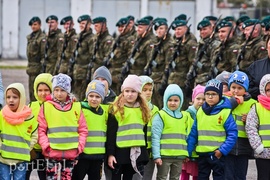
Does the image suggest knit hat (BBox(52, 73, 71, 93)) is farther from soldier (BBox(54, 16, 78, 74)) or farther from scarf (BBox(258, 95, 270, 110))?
soldier (BBox(54, 16, 78, 74))

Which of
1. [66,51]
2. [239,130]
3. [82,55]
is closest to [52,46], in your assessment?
[66,51]

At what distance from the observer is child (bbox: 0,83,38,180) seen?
7309mm

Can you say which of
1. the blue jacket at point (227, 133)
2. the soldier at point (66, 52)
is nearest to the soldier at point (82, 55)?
the soldier at point (66, 52)

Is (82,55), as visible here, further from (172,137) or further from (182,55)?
(172,137)

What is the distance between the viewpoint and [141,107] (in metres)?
7.67

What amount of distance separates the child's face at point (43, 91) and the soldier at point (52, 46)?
710 cm

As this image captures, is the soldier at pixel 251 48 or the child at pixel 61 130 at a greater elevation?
the soldier at pixel 251 48

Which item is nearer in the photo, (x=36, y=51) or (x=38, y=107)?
(x=38, y=107)

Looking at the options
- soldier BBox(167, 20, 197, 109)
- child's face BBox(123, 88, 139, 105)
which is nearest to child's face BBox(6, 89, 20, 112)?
child's face BBox(123, 88, 139, 105)

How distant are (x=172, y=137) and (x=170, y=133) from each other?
46 mm

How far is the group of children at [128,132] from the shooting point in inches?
291

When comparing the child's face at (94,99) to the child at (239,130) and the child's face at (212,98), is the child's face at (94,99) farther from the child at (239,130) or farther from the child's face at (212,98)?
the child at (239,130)

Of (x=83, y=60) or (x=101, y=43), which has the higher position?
(x=101, y=43)

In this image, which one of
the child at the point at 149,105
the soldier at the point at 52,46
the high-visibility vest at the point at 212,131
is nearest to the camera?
the high-visibility vest at the point at 212,131
